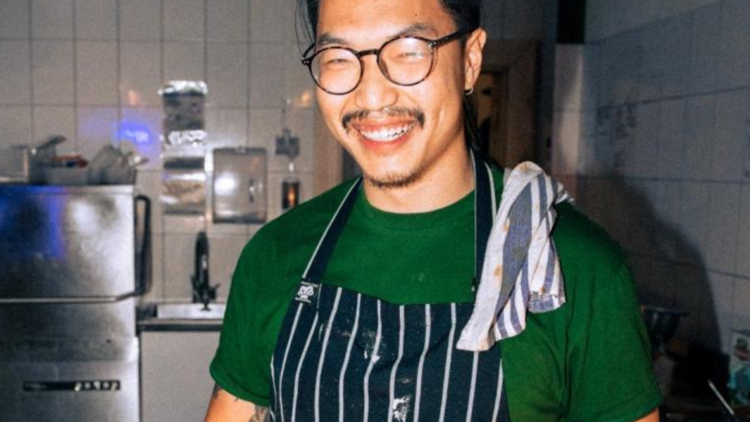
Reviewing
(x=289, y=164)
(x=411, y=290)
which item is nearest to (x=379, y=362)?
(x=411, y=290)

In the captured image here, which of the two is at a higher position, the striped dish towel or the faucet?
the striped dish towel

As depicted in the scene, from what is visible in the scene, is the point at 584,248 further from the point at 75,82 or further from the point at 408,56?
the point at 75,82

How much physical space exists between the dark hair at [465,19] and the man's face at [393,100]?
18 mm

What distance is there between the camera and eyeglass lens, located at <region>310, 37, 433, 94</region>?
101 centimetres

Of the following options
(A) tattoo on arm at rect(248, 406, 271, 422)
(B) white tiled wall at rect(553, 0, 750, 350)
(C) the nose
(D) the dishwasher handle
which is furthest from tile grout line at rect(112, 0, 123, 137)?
(C) the nose

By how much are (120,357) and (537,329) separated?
245cm

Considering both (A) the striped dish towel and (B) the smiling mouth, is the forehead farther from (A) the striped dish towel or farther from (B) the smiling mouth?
(A) the striped dish towel

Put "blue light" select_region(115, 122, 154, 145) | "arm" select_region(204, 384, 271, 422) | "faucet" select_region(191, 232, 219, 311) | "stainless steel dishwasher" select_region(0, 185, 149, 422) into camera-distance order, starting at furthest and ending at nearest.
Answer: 1. "blue light" select_region(115, 122, 154, 145)
2. "faucet" select_region(191, 232, 219, 311)
3. "stainless steel dishwasher" select_region(0, 185, 149, 422)
4. "arm" select_region(204, 384, 271, 422)

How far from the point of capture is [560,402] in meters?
0.99

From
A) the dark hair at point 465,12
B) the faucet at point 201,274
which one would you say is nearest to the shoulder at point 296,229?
the dark hair at point 465,12

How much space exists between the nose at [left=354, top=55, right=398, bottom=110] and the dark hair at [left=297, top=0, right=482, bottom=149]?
15 cm

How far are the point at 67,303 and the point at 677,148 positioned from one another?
244 cm

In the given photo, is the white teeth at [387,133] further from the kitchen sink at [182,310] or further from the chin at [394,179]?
the kitchen sink at [182,310]

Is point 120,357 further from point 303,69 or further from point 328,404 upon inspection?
point 328,404
